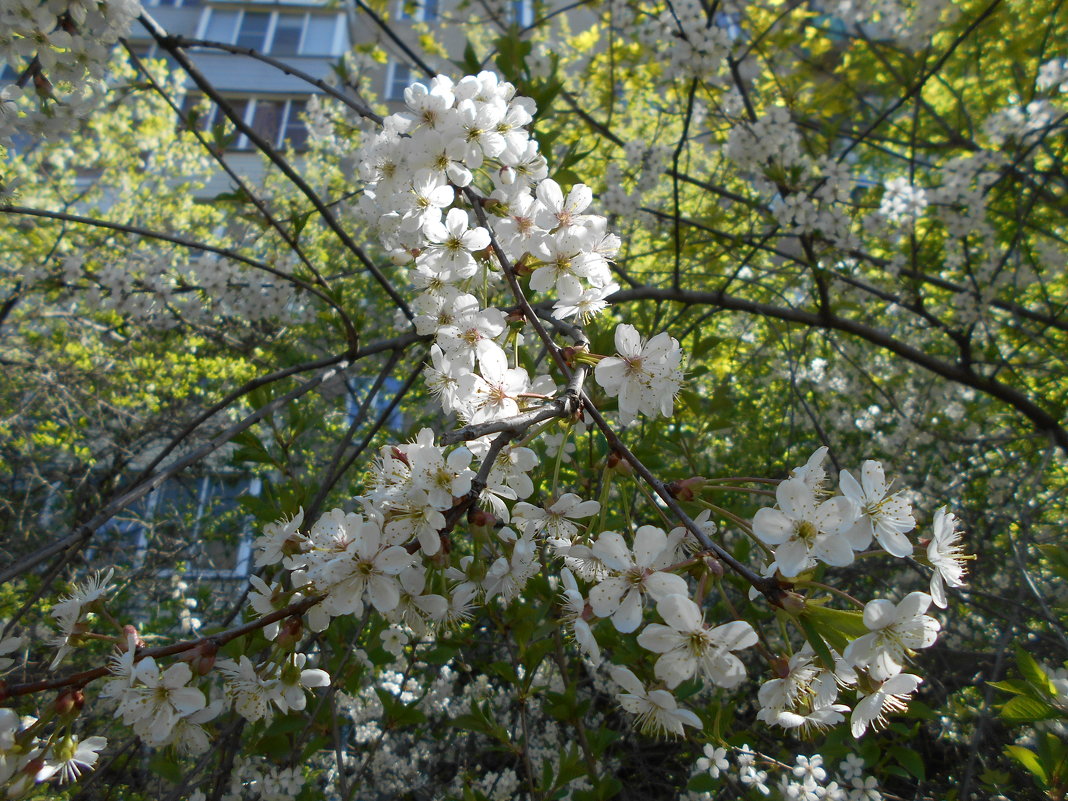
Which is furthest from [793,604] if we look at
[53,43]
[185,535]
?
[185,535]

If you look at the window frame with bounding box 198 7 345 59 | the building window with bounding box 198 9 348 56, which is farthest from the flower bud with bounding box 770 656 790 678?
the building window with bounding box 198 9 348 56

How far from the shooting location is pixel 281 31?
49.6 ft

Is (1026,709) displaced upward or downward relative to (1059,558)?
downward

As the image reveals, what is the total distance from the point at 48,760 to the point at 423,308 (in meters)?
1.17

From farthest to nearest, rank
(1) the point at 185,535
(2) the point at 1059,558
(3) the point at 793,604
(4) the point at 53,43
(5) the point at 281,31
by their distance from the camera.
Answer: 1. (5) the point at 281,31
2. (1) the point at 185,535
3. (4) the point at 53,43
4. (2) the point at 1059,558
5. (3) the point at 793,604

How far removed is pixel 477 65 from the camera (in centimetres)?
237

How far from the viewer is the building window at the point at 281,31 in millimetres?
14836

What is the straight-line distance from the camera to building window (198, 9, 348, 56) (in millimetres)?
14836

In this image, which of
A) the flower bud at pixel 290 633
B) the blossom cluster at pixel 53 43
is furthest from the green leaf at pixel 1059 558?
the blossom cluster at pixel 53 43

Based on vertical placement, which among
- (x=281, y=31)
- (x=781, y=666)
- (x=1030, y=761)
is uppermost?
(x=281, y=31)

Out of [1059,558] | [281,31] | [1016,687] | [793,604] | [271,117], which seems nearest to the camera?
[793,604]

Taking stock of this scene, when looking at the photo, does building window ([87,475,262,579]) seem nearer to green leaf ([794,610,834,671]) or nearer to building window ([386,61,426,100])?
green leaf ([794,610,834,671])

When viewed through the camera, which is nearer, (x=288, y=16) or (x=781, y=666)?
(x=781, y=666)

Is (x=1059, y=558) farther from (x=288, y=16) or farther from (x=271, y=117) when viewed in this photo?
(x=288, y=16)
